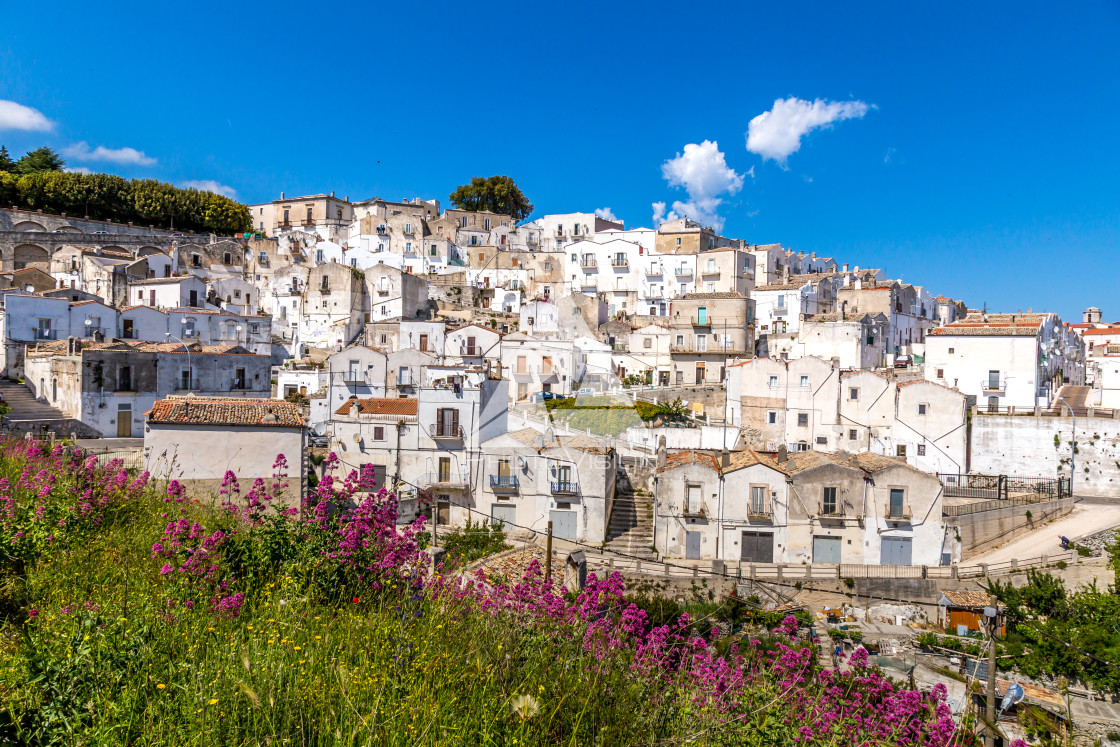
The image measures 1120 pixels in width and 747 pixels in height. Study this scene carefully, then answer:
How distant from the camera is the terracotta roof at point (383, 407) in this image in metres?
25.8

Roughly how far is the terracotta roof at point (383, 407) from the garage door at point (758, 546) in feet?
43.7

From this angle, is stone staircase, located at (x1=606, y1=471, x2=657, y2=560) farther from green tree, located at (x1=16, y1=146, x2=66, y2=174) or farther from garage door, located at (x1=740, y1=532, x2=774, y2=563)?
green tree, located at (x1=16, y1=146, x2=66, y2=174)

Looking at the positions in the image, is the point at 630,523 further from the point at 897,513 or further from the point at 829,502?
the point at 897,513

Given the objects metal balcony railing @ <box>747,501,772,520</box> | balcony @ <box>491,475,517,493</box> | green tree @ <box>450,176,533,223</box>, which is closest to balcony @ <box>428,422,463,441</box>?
balcony @ <box>491,475,517,493</box>

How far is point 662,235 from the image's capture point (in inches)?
2190

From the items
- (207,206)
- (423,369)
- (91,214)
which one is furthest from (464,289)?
(91,214)

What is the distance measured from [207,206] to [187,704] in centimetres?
7351

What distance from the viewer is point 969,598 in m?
19.6

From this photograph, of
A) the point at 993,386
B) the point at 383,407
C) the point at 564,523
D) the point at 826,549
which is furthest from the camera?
the point at 993,386

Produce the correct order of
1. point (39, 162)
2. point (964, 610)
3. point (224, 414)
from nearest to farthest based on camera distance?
1. point (224, 414)
2. point (964, 610)
3. point (39, 162)

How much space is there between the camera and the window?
74.5 feet

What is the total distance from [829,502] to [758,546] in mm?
2854

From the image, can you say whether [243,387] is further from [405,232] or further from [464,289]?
[405,232]

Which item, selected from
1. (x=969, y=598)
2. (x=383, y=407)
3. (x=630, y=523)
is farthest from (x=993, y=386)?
(x=383, y=407)
